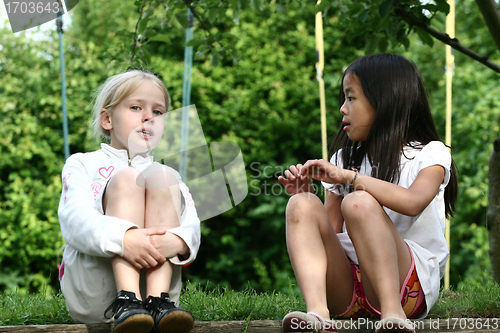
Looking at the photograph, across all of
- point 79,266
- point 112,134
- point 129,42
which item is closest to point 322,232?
point 79,266

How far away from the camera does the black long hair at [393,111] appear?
1.57 m

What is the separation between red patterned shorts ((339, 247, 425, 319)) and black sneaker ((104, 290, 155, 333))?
64 centimetres

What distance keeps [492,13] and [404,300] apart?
148 centimetres

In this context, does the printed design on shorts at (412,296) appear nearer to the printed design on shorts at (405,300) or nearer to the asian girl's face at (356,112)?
the printed design on shorts at (405,300)

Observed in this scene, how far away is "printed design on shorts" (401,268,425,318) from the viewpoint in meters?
1.42

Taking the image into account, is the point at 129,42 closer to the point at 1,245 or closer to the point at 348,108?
the point at 348,108

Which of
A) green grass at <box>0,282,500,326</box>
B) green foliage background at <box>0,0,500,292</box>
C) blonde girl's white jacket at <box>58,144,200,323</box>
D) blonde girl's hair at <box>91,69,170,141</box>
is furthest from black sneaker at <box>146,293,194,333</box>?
green foliage background at <box>0,0,500,292</box>

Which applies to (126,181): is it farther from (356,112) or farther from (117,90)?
(356,112)

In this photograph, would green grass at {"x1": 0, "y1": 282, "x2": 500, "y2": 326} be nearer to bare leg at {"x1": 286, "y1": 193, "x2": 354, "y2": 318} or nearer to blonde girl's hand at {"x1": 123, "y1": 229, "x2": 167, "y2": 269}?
bare leg at {"x1": 286, "y1": 193, "x2": 354, "y2": 318}

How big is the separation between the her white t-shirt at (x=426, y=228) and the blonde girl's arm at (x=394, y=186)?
0.04 m

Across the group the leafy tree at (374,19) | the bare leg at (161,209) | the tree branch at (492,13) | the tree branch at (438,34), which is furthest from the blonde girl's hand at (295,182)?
the tree branch at (492,13)

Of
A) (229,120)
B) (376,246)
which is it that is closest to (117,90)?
(376,246)

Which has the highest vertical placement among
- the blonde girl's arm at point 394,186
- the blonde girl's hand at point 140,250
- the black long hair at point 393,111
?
the black long hair at point 393,111

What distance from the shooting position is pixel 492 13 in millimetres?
2213
